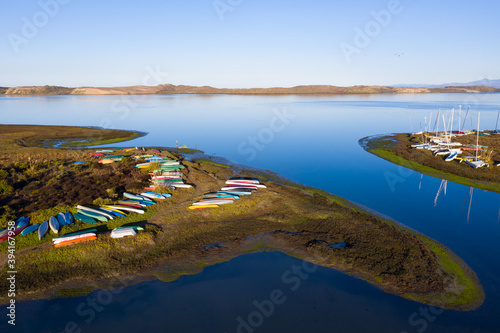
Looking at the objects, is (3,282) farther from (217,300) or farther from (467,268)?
(467,268)

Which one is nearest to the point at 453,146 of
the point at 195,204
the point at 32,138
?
the point at 195,204

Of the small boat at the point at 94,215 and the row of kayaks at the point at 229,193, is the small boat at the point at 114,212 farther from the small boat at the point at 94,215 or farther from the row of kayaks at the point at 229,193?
the row of kayaks at the point at 229,193

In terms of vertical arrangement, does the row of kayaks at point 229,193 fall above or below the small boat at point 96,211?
below

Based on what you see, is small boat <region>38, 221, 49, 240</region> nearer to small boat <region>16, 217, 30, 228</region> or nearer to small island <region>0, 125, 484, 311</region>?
small island <region>0, 125, 484, 311</region>

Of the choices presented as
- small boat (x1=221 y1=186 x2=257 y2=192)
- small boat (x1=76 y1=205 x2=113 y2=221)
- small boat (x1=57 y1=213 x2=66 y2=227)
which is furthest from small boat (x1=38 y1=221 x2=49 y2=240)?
small boat (x1=221 y1=186 x2=257 y2=192)

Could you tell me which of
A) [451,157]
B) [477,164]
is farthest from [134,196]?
[451,157]

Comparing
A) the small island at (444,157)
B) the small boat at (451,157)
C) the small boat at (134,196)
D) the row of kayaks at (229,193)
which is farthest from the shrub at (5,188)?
the small boat at (451,157)

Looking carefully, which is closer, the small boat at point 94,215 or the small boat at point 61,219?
the small boat at point 61,219
